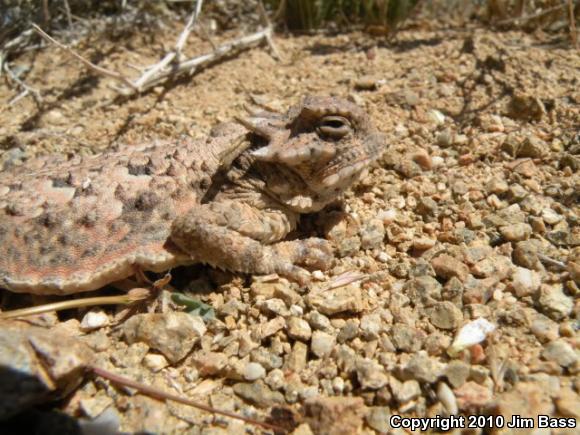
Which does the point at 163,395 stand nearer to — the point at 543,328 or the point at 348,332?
the point at 348,332

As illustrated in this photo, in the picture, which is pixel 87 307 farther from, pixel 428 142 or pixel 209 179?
pixel 428 142

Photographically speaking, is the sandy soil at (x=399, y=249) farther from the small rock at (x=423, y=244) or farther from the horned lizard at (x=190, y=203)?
the horned lizard at (x=190, y=203)

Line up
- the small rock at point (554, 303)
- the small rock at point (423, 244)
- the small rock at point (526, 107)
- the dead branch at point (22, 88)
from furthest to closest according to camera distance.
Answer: the dead branch at point (22, 88), the small rock at point (526, 107), the small rock at point (423, 244), the small rock at point (554, 303)

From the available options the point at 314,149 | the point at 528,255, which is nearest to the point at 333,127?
the point at 314,149

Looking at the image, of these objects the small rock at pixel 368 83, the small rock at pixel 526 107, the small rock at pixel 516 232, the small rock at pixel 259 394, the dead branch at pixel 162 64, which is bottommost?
the small rock at pixel 259 394

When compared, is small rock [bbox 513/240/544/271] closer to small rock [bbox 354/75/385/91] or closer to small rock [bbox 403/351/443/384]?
small rock [bbox 403/351/443/384]

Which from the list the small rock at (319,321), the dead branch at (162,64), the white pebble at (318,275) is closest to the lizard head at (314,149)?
the white pebble at (318,275)
